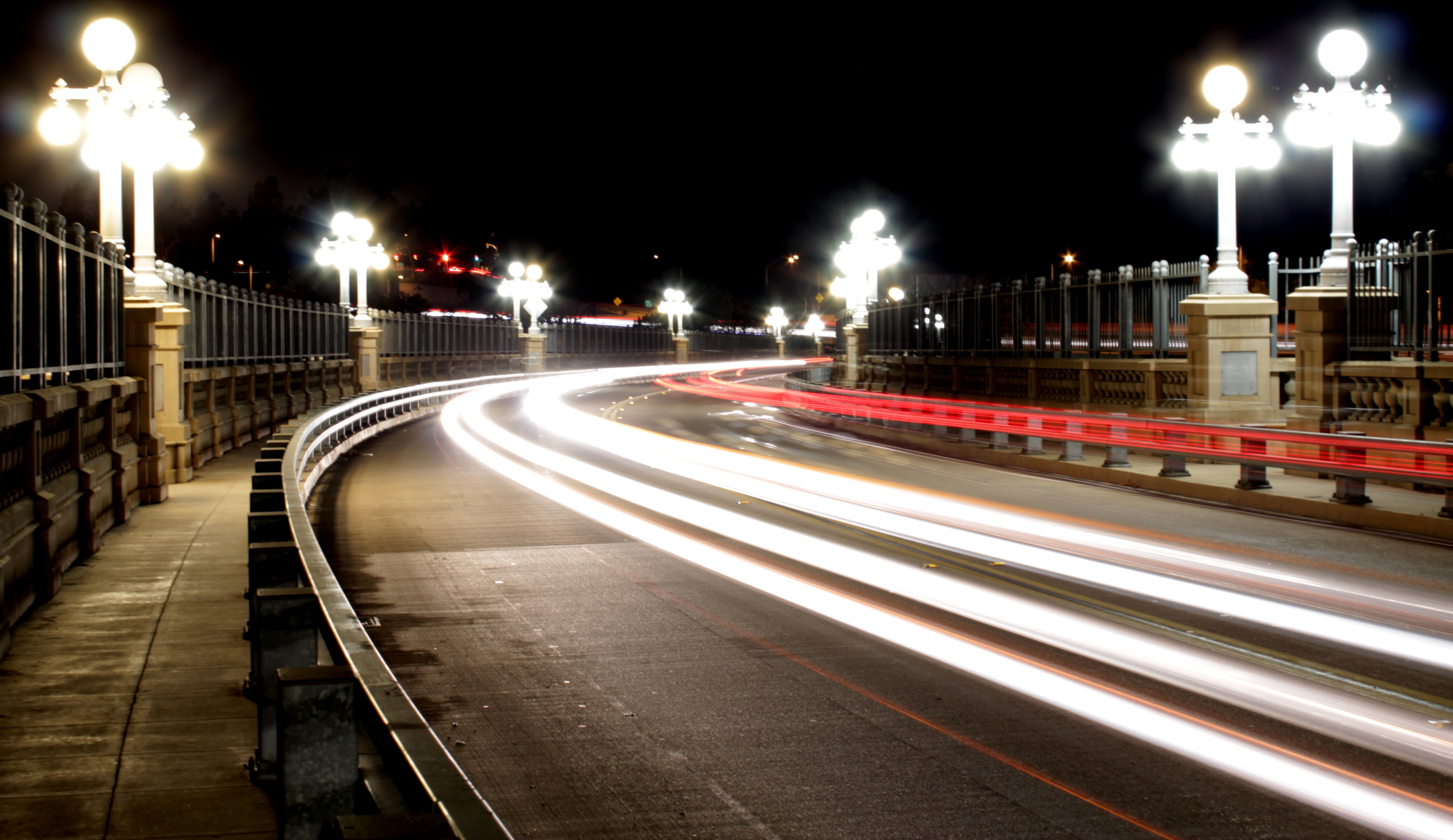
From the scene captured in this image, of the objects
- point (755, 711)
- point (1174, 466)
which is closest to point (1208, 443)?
point (1174, 466)

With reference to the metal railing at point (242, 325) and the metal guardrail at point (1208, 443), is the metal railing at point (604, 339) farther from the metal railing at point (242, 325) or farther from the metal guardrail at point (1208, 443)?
the metal guardrail at point (1208, 443)

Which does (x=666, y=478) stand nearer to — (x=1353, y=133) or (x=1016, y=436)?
(x=1016, y=436)

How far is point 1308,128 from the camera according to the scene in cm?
2253

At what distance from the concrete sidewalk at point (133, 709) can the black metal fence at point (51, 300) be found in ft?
5.57

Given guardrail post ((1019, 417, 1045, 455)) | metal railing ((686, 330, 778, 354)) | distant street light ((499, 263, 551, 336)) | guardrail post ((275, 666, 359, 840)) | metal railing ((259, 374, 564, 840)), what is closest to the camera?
metal railing ((259, 374, 564, 840))

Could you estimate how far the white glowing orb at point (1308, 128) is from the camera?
72.4ft

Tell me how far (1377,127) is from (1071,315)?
20.5 feet

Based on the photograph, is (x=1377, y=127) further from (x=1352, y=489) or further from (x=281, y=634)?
(x=281, y=634)

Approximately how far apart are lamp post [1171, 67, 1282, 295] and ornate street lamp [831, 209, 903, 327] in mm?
19980

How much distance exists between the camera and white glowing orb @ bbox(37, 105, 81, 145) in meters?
19.6

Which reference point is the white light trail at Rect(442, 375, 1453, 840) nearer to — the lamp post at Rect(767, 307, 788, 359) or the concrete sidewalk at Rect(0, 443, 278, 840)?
the concrete sidewalk at Rect(0, 443, 278, 840)

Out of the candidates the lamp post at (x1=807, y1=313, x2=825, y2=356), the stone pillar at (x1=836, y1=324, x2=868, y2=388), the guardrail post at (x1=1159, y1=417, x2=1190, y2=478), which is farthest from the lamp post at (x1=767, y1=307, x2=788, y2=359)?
the guardrail post at (x1=1159, y1=417, x2=1190, y2=478)

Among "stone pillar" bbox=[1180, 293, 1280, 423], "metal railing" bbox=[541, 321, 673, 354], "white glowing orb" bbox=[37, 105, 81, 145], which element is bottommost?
"stone pillar" bbox=[1180, 293, 1280, 423]

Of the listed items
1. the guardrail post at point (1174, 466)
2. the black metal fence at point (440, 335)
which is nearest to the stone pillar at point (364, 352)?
the black metal fence at point (440, 335)
